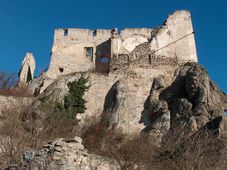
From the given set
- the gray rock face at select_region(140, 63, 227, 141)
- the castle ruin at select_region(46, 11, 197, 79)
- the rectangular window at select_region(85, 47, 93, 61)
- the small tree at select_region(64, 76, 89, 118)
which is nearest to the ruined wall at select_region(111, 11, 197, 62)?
the castle ruin at select_region(46, 11, 197, 79)

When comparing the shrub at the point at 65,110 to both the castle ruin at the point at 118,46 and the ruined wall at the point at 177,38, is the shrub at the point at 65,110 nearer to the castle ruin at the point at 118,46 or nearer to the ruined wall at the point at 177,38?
the castle ruin at the point at 118,46

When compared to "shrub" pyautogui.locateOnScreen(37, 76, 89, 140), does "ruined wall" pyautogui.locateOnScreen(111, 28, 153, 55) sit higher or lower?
higher

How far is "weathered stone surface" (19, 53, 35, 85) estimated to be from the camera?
35750 mm

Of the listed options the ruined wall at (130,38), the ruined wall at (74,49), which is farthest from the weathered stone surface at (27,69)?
the ruined wall at (130,38)

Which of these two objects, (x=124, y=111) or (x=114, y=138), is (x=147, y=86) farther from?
(x=114, y=138)

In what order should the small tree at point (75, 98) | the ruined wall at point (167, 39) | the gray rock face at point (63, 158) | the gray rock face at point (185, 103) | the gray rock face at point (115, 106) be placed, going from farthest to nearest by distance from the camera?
the ruined wall at point (167, 39), the small tree at point (75, 98), the gray rock face at point (115, 106), the gray rock face at point (185, 103), the gray rock face at point (63, 158)

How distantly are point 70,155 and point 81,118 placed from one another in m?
11.7

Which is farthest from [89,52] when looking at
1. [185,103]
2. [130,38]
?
[185,103]

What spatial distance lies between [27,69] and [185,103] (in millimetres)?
18365

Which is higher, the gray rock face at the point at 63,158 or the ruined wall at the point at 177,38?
the ruined wall at the point at 177,38

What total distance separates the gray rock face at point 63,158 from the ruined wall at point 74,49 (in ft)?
57.2

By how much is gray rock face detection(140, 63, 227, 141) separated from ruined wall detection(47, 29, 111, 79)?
7283 millimetres

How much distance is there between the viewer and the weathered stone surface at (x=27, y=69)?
35750 mm

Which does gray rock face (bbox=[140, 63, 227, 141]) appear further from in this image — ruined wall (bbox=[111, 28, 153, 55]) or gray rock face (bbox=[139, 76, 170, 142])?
ruined wall (bbox=[111, 28, 153, 55])
